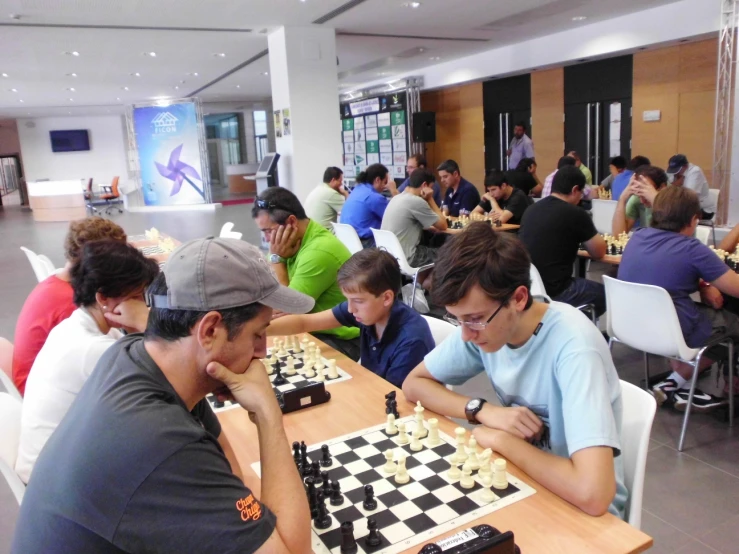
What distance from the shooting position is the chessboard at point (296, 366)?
210 centimetres

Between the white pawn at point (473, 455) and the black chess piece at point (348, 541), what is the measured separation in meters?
0.38

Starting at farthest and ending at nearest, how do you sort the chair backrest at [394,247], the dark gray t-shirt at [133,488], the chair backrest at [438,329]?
the chair backrest at [394,247] < the chair backrest at [438,329] < the dark gray t-shirt at [133,488]

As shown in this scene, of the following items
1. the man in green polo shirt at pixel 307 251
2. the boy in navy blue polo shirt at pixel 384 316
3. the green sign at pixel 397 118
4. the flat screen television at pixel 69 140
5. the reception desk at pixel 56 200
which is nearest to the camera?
the boy in navy blue polo shirt at pixel 384 316

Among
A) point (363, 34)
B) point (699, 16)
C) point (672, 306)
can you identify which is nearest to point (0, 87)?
point (363, 34)

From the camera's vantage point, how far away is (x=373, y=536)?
4.00 ft

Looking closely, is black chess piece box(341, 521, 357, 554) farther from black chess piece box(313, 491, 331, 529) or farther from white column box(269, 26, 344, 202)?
white column box(269, 26, 344, 202)

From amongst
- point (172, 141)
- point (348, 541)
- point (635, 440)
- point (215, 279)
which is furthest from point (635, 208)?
point (172, 141)

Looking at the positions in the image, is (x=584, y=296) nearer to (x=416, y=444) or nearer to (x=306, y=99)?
(x=416, y=444)

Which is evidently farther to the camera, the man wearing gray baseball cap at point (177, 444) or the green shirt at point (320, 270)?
the green shirt at point (320, 270)

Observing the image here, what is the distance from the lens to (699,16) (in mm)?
7434

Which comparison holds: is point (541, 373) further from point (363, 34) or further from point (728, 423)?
point (363, 34)

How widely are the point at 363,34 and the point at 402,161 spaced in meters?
4.98

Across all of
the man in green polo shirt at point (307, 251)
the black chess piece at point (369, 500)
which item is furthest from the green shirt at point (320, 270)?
the black chess piece at point (369, 500)

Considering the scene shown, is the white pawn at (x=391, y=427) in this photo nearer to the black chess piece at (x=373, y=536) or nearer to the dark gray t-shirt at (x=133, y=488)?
the black chess piece at (x=373, y=536)
